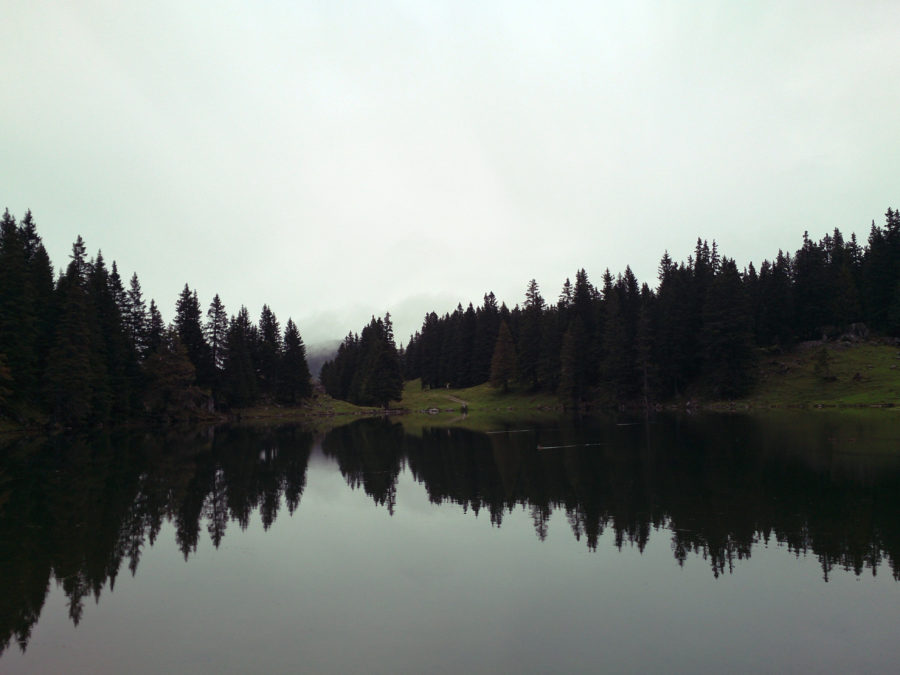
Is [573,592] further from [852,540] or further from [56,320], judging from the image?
[56,320]

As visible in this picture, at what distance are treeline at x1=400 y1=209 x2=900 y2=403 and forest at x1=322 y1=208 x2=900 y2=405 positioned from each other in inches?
7.5

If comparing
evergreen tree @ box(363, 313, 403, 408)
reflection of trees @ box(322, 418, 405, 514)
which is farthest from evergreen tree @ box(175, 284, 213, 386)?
reflection of trees @ box(322, 418, 405, 514)

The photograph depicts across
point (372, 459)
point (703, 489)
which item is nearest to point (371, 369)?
point (372, 459)

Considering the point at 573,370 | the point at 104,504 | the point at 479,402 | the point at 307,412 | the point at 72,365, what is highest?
the point at 72,365

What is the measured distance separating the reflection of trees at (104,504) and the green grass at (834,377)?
215 feet

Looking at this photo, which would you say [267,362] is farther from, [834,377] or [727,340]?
[834,377]

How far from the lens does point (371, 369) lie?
11831 centimetres

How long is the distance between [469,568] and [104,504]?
61.3 ft

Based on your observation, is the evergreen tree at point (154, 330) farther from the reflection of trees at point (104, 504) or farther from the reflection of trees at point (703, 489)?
the reflection of trees at point (703, 489)

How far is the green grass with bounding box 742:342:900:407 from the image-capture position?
6925 centimetres

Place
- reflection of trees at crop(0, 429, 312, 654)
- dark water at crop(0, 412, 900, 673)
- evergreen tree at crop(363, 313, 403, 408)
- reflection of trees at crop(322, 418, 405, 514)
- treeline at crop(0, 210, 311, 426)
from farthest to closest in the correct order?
evergreen tree at crop(363, 313, 403, 408) < treeline at crop(0, 210, 311, 426) < reflection of trees at crop(322, 418, 405, 514) < reflection of trees at crop(0, 429, 312, 654) < dark water at crop(0, 412, 900, 673)

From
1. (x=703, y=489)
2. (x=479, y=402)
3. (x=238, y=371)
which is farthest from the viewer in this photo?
(x=479, y=402)

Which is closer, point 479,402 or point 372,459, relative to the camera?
point 372,459

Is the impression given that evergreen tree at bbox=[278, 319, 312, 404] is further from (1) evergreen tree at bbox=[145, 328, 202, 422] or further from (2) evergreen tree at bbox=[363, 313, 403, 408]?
(1) evergreen tree at bbox=[145, 328, 202, 422]
